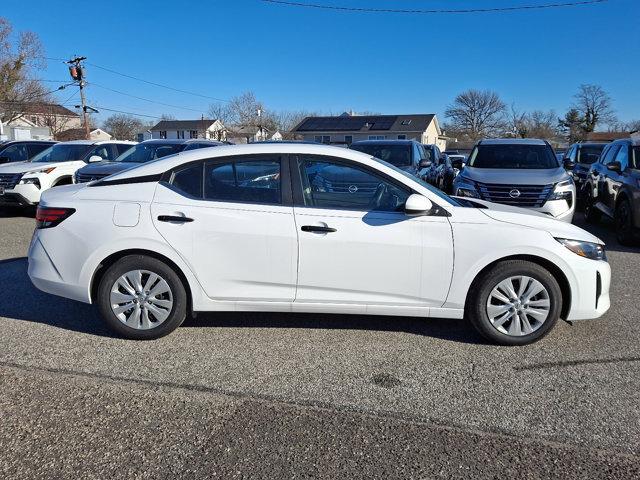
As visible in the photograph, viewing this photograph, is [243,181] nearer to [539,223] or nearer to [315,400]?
[315,400]

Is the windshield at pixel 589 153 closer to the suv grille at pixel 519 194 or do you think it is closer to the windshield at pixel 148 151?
the suv grille at pixel 519 194

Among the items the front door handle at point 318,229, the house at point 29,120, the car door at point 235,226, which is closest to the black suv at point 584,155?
the front door handle at point 318,229

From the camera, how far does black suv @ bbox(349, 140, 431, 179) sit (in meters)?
10.4

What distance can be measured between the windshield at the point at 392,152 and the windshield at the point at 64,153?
6.53m

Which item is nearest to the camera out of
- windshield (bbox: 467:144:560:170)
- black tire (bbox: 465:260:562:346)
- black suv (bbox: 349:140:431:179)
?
black tire (bbox: 465:260:562:346)

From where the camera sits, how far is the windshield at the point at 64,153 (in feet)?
38.4

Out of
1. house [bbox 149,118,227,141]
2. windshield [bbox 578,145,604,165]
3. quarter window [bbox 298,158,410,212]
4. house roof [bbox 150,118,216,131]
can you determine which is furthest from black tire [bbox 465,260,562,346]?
house roof [bbox 150,118,216,131]

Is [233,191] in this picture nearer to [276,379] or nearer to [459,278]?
[276,379]

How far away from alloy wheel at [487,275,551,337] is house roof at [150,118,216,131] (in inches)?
3249

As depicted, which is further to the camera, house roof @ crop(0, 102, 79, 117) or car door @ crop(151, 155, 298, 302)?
house roof @ crop(0, 102, 79, 117)

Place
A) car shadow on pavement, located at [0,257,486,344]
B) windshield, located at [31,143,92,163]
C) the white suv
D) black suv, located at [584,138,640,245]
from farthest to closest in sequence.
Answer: windshield, located at [31,143,92,163] → the white suv → black suv, located at [584,138,640,245] → car shadow on pavement, located at [0,257,486,344]

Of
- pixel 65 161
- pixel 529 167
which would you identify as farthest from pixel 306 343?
pixel 65 161

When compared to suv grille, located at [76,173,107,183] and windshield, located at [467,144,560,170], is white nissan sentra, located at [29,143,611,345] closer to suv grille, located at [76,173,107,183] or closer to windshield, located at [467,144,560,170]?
windshield, located at [467,144,560,170]

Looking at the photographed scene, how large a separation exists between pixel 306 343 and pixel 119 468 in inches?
73.5
